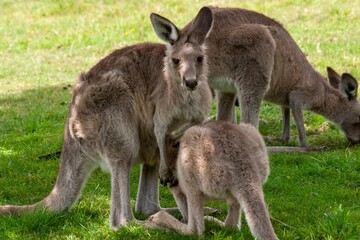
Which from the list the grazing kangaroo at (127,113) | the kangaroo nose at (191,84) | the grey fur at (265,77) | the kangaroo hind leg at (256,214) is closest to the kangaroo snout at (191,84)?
the kangaroo nose at (191,84)

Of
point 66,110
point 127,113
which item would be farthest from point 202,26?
point 66,110

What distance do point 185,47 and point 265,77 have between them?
8.14ft

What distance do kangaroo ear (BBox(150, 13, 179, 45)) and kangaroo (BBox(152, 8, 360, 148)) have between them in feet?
6.40

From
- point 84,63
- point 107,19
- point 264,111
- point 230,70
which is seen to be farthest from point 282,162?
point 107,19

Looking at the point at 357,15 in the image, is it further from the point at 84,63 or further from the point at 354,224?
the point at 354,224

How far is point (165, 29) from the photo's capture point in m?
5.48

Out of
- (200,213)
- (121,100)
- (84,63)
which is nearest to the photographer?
(200,213)

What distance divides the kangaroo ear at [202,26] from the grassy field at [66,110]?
1.51 metres

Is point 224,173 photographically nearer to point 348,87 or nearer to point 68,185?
point 68,185

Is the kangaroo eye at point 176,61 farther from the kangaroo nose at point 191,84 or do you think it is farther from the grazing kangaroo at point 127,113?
the kangaroo nose at point 191,84

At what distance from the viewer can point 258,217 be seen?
4527mm

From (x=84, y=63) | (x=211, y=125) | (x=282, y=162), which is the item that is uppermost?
(x=211, y=125)

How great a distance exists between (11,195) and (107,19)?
920 centimetres

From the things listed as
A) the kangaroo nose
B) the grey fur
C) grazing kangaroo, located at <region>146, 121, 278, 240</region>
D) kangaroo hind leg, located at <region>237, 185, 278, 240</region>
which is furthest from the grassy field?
the kangaroo nose
